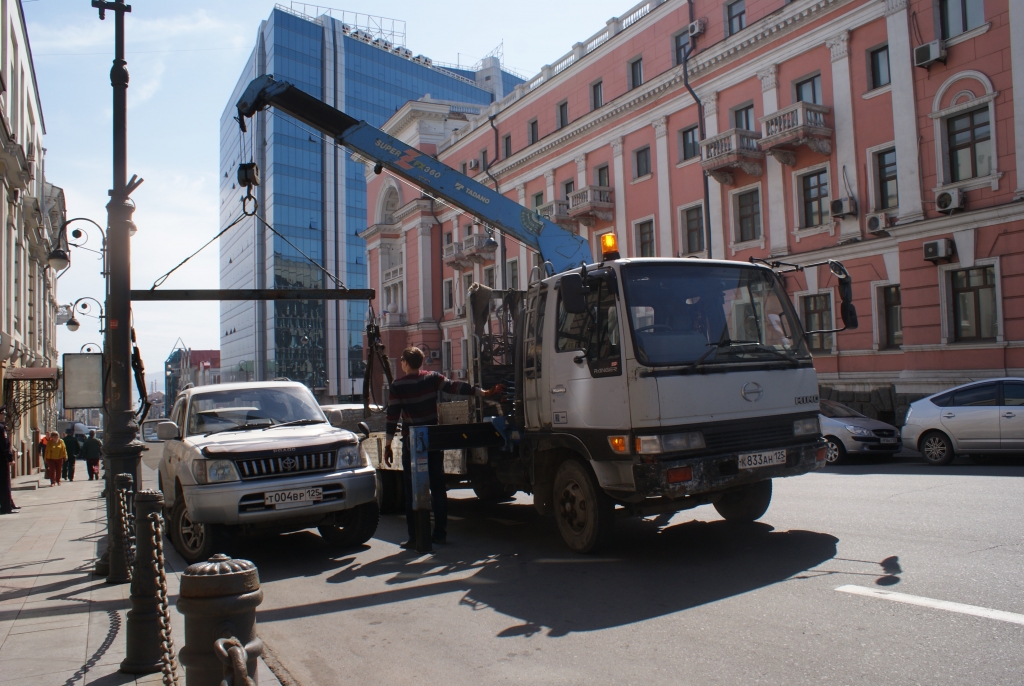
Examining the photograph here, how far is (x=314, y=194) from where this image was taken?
282 feet

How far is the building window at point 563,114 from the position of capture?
34.4 metres

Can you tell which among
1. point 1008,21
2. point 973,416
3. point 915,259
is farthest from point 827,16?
point 973,416

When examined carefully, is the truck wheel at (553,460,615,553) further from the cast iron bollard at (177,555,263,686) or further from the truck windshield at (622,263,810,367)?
the cast iron bollard at (177,555,263,686)

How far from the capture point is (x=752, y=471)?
6707mm

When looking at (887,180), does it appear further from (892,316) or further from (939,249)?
(892,316)

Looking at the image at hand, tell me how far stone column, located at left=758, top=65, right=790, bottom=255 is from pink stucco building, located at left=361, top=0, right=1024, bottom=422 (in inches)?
2.0

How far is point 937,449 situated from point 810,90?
44.1ft

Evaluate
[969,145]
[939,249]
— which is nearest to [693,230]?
[939,249]

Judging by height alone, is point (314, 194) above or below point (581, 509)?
above

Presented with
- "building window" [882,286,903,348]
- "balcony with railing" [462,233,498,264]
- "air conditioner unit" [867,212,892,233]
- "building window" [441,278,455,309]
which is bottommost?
"building window" [882,286,903,348]

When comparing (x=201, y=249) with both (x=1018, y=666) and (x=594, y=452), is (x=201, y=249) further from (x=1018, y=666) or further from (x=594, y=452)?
(x=1018, y=666)

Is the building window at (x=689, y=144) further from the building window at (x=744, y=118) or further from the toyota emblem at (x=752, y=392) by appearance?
the toyota emblem at (x=752, y=392)

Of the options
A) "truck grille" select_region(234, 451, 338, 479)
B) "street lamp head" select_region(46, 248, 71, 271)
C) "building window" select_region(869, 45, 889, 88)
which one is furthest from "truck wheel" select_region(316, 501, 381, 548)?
"building window" select_region(869, 45, 889, 88)

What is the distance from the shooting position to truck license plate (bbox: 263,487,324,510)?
24.3 feet
